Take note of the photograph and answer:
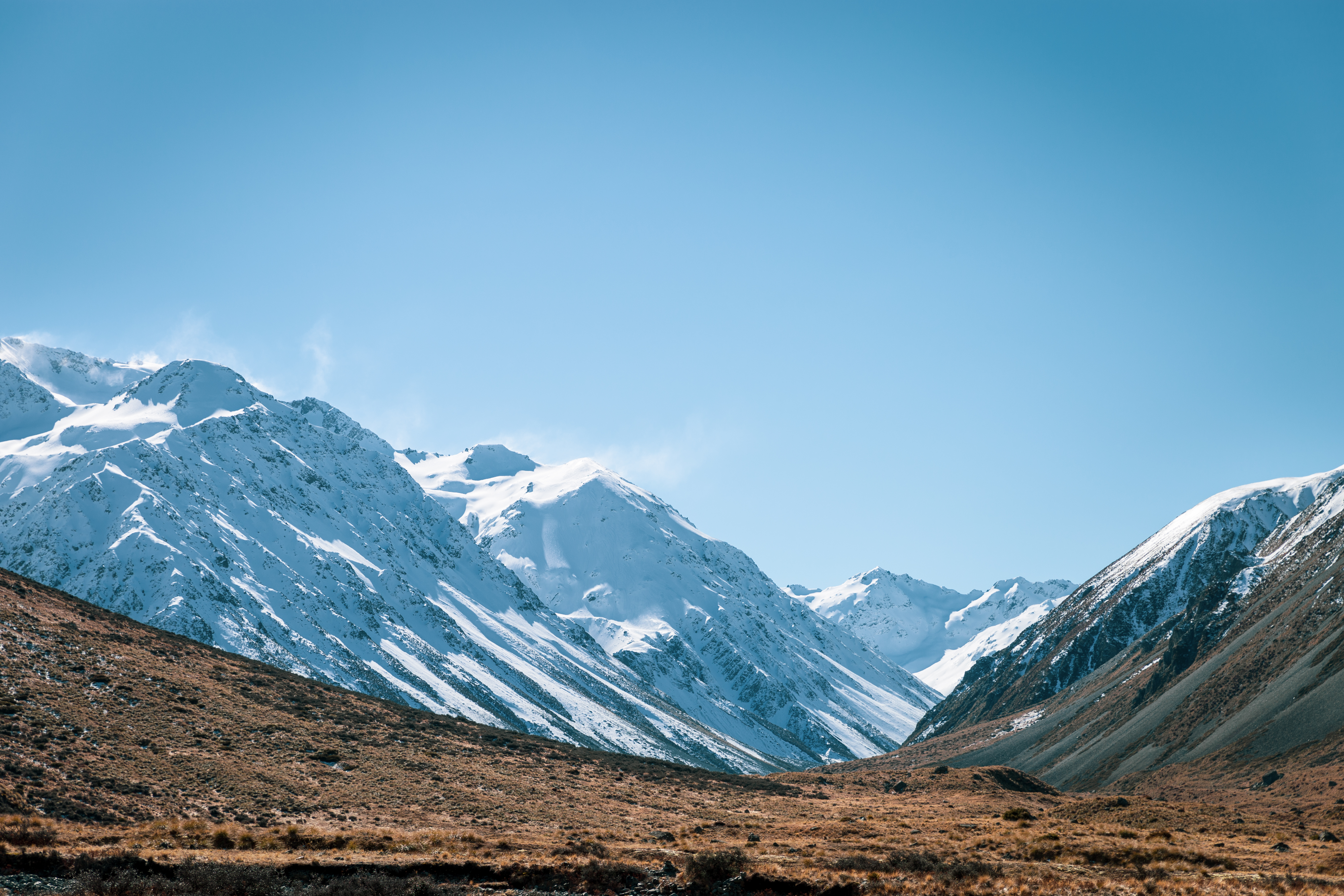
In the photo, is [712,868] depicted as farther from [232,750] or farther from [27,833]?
[232,750]

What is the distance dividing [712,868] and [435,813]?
2216 centimetres

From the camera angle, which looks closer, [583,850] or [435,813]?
[583,850]

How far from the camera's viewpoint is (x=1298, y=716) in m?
95.3

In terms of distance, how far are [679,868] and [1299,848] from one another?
29872mm

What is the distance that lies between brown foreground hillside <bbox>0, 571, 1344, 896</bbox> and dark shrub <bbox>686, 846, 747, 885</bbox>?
0.24 feet

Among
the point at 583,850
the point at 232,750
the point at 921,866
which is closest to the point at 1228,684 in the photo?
the point at 921,866

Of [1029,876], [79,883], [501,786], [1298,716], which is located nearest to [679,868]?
[1029,876]

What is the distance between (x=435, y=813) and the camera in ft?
154

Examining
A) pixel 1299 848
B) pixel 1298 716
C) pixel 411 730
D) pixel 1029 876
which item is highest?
pixel 1298 716

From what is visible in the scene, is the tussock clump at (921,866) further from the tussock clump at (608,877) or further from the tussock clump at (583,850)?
the tussock clump at (583,850)

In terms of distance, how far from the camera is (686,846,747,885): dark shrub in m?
30.4

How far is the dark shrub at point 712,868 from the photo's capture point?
30375mm

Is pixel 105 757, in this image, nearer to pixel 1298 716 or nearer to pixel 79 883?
pixel 79 883

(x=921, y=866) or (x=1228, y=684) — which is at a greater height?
(x=1228, y=684)
